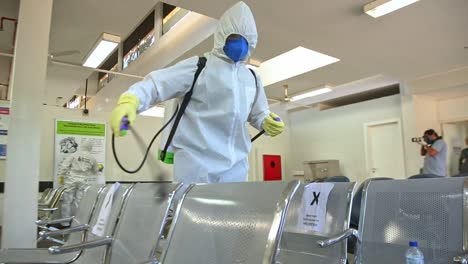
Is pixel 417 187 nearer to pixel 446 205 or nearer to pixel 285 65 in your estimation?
pixel 446 205

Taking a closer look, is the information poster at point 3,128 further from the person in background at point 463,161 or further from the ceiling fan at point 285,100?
the person in background at point 463,161

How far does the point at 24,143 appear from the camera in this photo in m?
2.75

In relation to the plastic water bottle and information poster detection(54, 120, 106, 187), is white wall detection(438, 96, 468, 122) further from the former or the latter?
the plastic water bottle

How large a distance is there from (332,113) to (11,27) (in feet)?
19.4

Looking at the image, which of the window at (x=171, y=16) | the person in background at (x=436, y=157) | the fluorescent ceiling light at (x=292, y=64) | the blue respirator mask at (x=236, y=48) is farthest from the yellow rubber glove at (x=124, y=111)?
the person in background at (x=436, y=157)

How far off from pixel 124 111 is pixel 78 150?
405cm

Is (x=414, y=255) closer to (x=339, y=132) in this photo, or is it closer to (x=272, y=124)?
(x=272, y=124)

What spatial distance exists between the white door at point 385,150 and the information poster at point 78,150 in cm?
484

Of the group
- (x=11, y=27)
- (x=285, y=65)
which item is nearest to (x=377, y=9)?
(x=285, y=65)

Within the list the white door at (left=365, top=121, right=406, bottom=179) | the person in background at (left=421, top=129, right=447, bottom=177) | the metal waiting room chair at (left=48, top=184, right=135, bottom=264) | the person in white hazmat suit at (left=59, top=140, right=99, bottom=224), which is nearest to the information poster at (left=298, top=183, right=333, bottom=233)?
the metal waiting room chair at (left=48, top=184, right=135, bottom=264)

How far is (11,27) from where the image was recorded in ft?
15.2

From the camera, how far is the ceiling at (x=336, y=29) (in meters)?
3.68

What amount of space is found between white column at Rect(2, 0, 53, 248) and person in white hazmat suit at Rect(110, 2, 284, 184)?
1664 millimetres

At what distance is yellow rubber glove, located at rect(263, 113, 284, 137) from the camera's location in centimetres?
188
